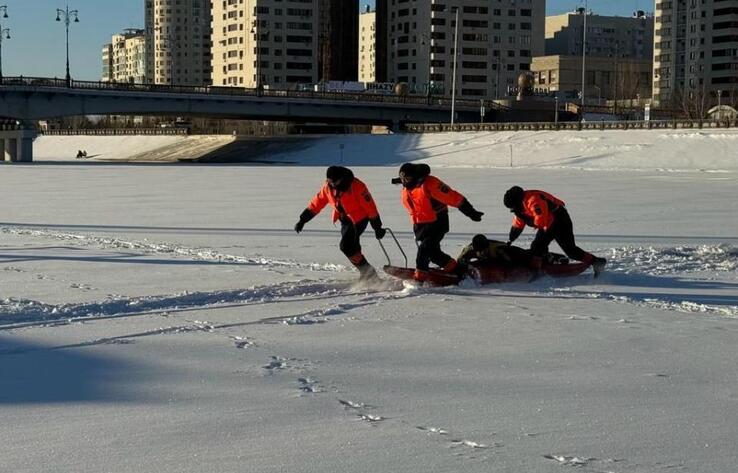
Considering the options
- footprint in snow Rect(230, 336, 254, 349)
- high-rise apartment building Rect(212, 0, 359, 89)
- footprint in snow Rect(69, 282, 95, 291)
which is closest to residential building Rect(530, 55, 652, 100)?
high-rise apartment building Rect(212, 0, 359, 89)

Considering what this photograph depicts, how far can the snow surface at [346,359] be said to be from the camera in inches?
209

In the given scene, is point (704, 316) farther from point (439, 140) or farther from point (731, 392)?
point (439, 140)

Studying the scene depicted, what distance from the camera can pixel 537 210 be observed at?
11648mm

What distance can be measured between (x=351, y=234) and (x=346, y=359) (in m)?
4.02

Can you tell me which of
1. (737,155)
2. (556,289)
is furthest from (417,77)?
(556,289)

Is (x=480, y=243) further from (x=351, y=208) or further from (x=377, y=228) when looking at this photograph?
(x=351, y=208)

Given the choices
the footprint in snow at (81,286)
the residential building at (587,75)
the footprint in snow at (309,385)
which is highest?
the residential building at (587,75)

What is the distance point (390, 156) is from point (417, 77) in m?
87.0

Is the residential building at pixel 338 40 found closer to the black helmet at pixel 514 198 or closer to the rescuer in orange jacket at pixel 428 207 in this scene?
the black helmet at pixel 514 198

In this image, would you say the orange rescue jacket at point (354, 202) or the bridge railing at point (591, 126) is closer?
the orange rescue jacket at point (354, 202)

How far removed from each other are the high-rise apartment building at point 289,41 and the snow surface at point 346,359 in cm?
13826

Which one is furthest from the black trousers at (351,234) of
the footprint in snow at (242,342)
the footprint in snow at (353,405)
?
the footprint in snow at (353,405)

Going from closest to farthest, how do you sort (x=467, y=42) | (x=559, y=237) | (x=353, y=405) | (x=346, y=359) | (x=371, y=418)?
(x=371, y=418) → (x=353, y=405) → (x=346, y=359) → (x=559, y=237) → (x=467, y=42)

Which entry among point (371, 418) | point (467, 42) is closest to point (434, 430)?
point (371, 418)
